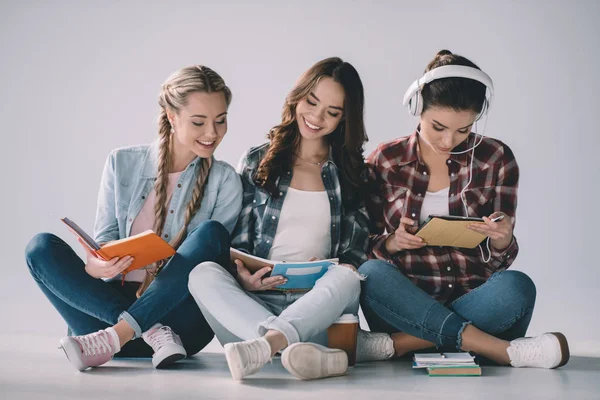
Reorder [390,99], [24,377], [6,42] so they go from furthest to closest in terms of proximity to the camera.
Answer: [6,42] → [390,99] → [24,377]

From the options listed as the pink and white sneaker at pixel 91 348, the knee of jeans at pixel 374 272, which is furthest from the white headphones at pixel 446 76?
the pink and white sneaker at pixel 91 348

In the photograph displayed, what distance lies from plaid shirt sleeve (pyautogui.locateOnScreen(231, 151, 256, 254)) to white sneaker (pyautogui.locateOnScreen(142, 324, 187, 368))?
1.54 ft

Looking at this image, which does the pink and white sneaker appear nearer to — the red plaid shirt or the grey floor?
the grey floor

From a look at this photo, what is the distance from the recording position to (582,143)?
568cm

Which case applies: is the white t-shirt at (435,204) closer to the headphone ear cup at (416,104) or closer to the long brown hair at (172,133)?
the headphone ear cup at (416,104)

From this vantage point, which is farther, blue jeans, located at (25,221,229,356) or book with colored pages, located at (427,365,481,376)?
blue jeans, located at (25,221,229,356)

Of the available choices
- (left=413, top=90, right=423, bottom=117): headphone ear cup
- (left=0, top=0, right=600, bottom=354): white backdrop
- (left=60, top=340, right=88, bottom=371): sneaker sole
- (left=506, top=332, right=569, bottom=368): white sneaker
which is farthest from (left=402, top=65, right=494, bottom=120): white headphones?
(left=0, top=0, right=600, bottom=354): white backdrop

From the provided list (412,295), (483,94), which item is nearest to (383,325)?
(412,295)

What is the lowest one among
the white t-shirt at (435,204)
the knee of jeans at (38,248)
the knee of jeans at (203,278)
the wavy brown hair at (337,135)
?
the knee of jeans at (203,278)

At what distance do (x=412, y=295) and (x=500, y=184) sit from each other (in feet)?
1.94

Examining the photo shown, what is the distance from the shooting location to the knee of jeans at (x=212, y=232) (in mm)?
2695

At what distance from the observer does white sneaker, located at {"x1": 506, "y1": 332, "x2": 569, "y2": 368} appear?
2.58 metres

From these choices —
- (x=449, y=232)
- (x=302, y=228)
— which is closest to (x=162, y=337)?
(x=302, y=228)

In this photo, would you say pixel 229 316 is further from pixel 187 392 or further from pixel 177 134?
pixel 177 134
